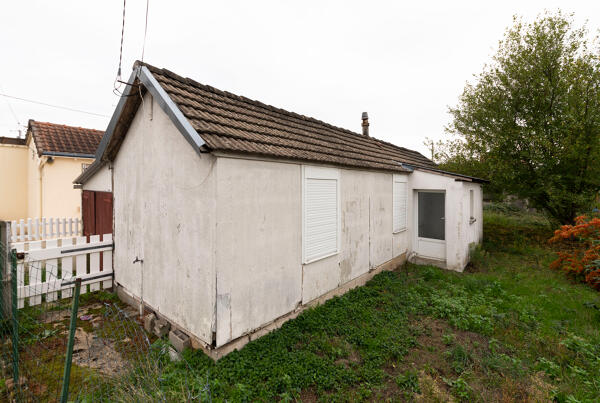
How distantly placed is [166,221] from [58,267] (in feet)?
11.3

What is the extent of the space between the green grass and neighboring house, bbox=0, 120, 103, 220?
1442cm

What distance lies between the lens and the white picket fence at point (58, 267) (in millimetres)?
5211

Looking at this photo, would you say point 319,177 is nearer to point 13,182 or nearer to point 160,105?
point 160,105

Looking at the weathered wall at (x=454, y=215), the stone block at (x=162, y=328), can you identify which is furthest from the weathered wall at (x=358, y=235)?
the stone block at (x=162, y=328)

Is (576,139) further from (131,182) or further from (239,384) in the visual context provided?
(131,182)

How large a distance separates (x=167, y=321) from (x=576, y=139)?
1595 centimetres

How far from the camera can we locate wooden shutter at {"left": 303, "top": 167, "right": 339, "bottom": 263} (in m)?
5.31

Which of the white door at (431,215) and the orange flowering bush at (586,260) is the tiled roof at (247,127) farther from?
the orange flowering bush at (586,260)

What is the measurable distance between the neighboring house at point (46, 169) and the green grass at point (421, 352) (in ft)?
47.3

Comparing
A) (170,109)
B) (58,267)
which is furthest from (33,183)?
(170,109)

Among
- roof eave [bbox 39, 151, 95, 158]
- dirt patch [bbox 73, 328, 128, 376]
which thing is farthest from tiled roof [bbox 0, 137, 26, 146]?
dirt patch [bbox 73, 328, 128, 376]

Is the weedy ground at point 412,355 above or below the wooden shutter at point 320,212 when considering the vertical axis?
below

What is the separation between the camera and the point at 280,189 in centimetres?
473

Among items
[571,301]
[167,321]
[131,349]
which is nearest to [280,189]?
[167,321]
